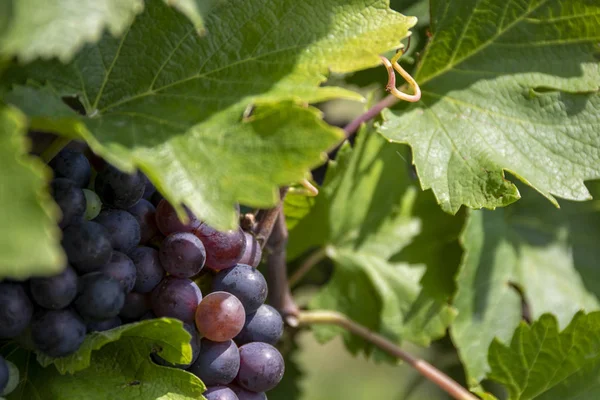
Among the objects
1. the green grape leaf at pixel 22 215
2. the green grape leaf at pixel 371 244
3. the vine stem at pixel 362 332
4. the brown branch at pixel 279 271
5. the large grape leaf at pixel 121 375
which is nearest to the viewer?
the green grape leaf at pixel 22 215

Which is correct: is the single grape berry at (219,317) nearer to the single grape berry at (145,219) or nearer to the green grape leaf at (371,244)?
the single grape berry at (145,219)

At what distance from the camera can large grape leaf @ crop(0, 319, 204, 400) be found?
2.36ft

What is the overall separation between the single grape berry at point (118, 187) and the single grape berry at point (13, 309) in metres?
0.14

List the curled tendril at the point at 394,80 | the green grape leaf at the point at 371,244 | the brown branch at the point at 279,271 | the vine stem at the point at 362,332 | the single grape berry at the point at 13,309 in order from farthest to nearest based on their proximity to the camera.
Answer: the green grape leaf at the point at 371,244
the vine stem at the point at 362,332
the brown branch at the point at 279,271
the curled tendril at the point at 394,80
the single grape berry at the point at 13,309

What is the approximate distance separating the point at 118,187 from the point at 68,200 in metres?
0.08

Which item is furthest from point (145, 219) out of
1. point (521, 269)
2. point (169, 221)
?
point (521, 269)

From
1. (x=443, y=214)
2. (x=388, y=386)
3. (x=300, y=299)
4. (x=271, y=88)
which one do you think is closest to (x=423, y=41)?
(x=443, y=214)

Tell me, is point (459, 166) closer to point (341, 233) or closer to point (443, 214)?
point (443, 214)

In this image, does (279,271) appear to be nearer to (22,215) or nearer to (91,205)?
(91,205)

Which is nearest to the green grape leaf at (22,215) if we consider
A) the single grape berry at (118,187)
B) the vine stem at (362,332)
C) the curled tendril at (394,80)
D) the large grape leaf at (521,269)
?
the single grape berry at (118,187)

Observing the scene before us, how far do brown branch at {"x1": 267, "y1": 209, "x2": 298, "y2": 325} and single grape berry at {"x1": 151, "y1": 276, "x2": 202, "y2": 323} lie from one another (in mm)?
191

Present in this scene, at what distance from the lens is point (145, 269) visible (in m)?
0.74

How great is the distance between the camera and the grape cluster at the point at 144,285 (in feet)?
2.12

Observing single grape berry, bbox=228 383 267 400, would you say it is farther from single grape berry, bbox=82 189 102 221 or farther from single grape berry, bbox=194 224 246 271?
→ single grape berry, bbox=82 189 102 221
